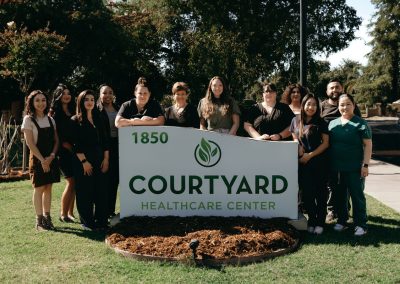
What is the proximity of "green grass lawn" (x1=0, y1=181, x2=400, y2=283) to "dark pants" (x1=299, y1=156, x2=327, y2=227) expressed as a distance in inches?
10.5

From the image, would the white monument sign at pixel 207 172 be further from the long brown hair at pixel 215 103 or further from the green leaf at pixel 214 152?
the long brown hair at pixel 215 103

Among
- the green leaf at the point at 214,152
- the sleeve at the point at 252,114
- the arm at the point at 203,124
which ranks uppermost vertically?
the sleeve at the point at 252,114

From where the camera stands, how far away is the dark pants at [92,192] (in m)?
6.45

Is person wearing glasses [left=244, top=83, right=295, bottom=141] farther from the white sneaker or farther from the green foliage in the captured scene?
the green foliage

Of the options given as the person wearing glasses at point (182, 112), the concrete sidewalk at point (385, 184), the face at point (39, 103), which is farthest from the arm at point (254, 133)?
the concrete sidewalk at point (385, 184)

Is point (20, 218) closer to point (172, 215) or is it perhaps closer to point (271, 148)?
point (172, 215)

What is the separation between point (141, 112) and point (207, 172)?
1.20 meters

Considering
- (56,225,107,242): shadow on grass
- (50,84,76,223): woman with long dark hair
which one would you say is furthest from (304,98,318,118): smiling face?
(50,84,76,223): woman with long dark hair

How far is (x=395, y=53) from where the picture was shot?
174ft

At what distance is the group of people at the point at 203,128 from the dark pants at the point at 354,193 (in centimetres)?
1

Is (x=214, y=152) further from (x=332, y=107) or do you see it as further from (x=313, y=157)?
(x=332, y=107)

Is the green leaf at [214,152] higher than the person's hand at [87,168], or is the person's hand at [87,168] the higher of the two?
the green leaf at [214,152]

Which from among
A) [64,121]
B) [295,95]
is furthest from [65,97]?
[295,95]

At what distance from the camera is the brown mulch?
210 inches
